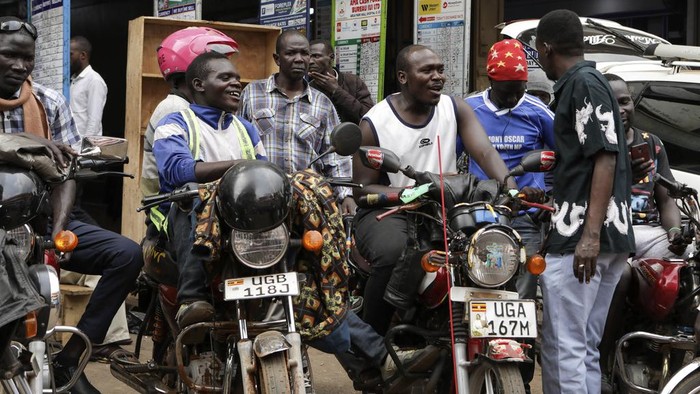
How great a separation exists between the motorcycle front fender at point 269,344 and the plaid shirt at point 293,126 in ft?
8.62

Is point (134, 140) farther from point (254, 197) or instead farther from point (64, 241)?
point (254, 197)

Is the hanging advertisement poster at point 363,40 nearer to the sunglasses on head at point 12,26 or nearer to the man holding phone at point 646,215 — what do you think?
the man holding phone at point 646,215

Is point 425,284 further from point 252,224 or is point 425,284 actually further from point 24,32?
point 24,32

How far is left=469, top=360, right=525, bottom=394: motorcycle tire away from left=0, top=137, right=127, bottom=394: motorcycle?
1706 millimetres

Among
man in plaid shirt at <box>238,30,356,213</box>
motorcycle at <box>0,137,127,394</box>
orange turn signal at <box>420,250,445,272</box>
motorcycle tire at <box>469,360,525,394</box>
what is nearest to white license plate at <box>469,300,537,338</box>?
motorcycle tire at <box>469,360,525,394</box>

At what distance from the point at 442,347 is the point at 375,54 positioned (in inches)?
176

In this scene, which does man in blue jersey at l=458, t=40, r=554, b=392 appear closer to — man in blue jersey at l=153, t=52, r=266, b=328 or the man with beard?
man in blue jersey at l=153, t=52, r=266, b=328

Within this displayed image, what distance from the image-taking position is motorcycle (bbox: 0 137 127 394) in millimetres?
3623

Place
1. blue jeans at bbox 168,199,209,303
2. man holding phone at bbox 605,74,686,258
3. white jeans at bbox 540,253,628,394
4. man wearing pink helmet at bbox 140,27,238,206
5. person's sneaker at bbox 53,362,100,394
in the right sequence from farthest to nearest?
man wearing pink helmet at bbox 140,27,238,206 → man holding phone at bbox 605,74,686,258 → person's sneaker at bbox 53,362,100,394 → white jeans at bbox 540,253,628,394 → blue jeans at bbox 168,199,209,303

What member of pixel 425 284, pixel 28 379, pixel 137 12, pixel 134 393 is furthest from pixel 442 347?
pixel 137 12

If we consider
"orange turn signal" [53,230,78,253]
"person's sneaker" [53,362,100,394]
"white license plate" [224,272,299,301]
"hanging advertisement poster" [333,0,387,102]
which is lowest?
"person's sneaker" [53,362,100,394]

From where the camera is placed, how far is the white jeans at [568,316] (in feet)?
16.3

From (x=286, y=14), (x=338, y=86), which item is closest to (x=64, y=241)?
(x=338, y=86)

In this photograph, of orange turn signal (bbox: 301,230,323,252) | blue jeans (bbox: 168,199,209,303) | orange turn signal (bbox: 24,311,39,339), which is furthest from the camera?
blue jeans (bbox: 168,199,209,303)
